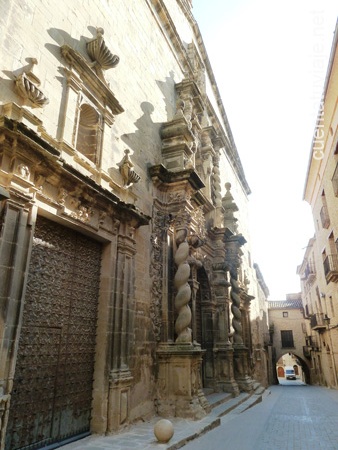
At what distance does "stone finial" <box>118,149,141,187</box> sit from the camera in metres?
6.60

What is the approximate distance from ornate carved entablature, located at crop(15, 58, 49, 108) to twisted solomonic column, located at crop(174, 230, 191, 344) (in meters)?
4.05

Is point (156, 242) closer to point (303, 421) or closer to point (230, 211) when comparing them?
point (303, 421)

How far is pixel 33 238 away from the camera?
4574 millimetres

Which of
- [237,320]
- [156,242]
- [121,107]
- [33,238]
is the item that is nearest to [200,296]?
[237,320]

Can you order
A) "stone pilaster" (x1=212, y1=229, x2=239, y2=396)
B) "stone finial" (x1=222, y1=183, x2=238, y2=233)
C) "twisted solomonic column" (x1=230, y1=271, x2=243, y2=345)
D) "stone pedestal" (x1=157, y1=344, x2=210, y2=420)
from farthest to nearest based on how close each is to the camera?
"stone finial" (x1=222, y1=183, x2=238, y2=233)
"twisted solomonic column" (x1=230, y1=271, x2=243, y2=345)
"stone pilaster" (x1=212, y1=229, x2=239, y2=396)
"stone pedestal" (x1=157, y1=344, x2=210, y2=420)

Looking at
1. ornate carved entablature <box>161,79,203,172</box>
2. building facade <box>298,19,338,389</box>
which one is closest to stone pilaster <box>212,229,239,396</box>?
ornate carved entablature <box>161,79,203,172</box>

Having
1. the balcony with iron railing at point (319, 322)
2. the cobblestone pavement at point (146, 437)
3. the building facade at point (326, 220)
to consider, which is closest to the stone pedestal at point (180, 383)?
the cobblestone pavement at point (146, 437)

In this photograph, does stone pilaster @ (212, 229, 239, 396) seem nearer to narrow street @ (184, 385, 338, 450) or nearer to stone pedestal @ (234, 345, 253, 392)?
stone pedestal @ (234, 345, 253, 392)

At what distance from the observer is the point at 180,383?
659 cm

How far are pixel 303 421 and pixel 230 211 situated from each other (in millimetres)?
8171

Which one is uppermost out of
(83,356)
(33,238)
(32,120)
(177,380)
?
(32,120)

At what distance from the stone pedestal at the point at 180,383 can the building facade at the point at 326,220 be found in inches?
362

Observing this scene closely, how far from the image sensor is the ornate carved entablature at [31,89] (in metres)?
4.41

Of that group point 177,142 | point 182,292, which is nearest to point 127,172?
point 177,142
